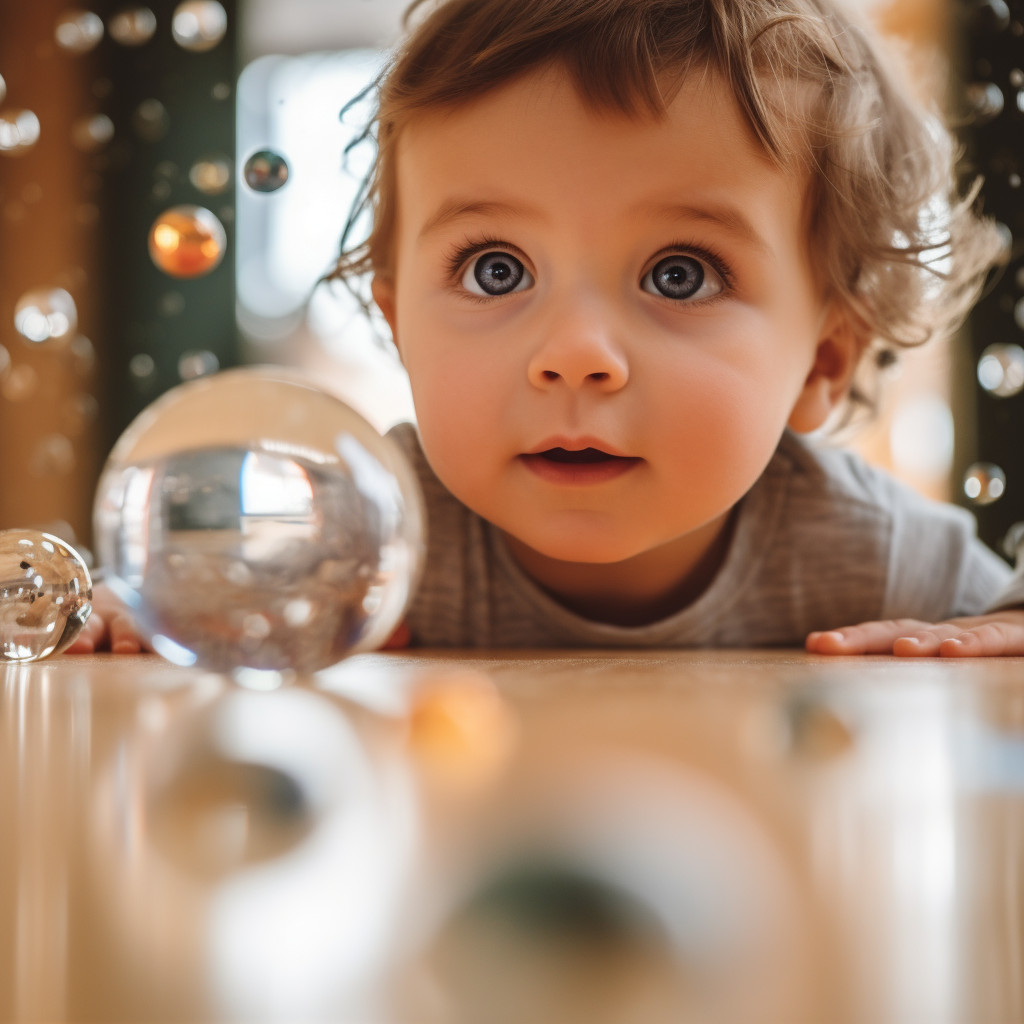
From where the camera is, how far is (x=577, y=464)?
80cm

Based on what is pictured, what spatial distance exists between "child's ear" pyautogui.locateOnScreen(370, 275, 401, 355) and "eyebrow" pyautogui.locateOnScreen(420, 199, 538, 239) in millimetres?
221

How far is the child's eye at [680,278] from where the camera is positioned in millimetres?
803

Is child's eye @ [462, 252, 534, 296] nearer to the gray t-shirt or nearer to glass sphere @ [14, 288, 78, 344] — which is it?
the gray t-shirt

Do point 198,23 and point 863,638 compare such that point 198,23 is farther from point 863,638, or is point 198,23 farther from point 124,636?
point 863,638

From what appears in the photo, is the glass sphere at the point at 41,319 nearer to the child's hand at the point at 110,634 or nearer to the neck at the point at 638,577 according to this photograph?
the child's hand at the point at 110,634

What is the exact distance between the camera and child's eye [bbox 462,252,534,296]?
2.71 feet

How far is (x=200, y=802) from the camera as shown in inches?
10.1

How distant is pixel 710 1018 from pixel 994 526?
78.4 inches

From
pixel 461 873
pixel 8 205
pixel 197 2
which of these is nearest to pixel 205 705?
pixel 461 873

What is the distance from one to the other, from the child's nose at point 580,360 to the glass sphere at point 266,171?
34 centimetres

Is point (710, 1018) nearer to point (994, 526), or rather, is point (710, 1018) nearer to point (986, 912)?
point (986, 912)

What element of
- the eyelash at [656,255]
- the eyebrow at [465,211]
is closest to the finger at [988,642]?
the eyelash at [656,255]

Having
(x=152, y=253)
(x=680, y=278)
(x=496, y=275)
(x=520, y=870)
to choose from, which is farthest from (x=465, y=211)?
(x=152, y=253)

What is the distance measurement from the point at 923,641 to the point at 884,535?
0.34 m
